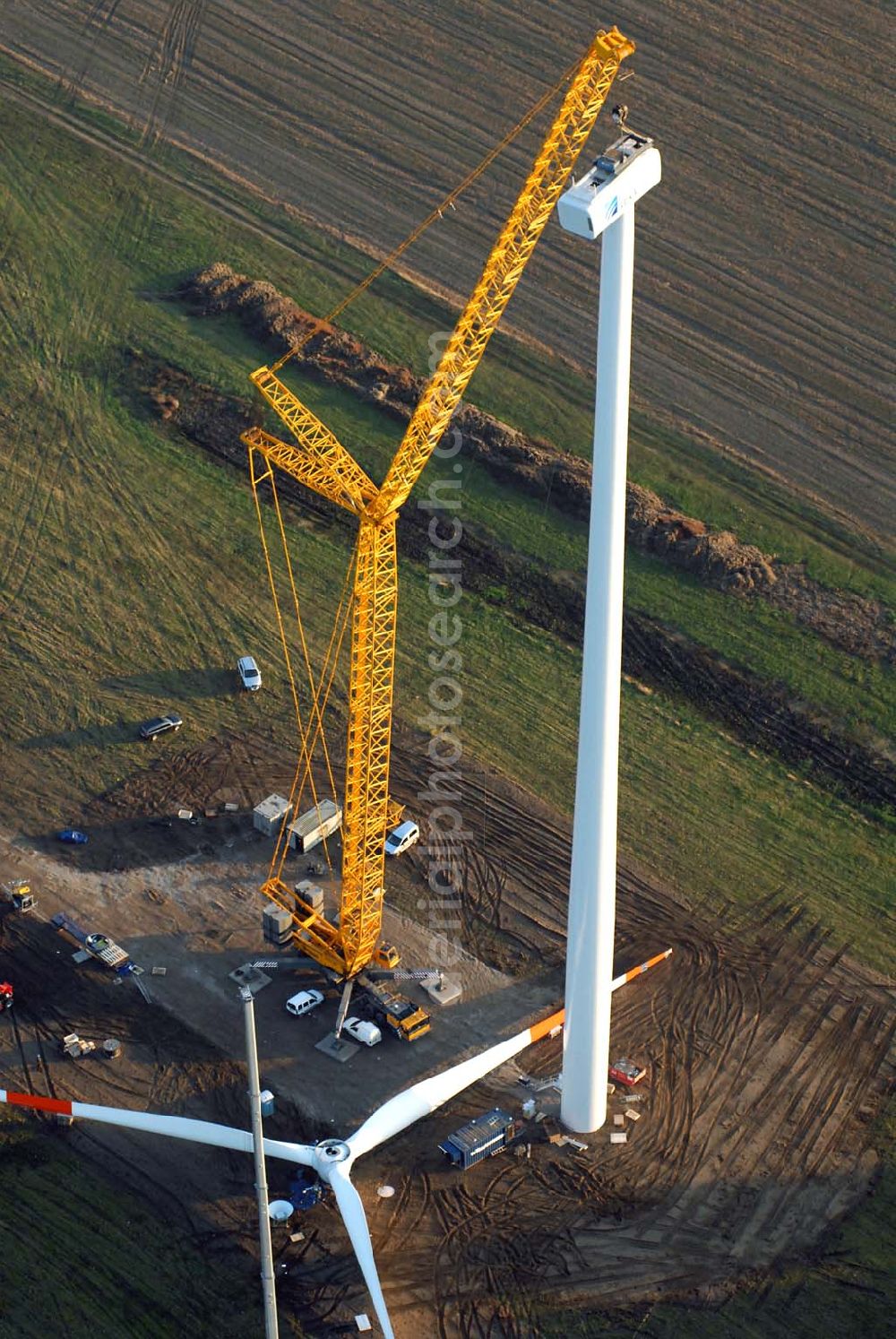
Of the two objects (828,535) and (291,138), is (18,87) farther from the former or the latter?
(828,535)

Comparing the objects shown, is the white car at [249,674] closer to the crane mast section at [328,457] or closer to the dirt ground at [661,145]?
the crane mast section at [328,457]

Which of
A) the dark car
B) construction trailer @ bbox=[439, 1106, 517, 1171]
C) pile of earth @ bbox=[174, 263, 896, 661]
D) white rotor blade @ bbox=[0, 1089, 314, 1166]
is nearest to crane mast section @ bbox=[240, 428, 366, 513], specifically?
the dark car

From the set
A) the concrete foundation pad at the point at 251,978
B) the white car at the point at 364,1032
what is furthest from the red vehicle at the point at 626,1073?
the concrete foundation pad at the point at 251,978

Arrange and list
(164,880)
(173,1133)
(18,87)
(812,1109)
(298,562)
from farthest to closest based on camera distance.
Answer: (18,87) → (298,562) → (164,880) → (812,1109) → (173,1133)

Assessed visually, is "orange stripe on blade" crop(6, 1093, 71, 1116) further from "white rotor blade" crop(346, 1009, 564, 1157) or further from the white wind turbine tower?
the white wind turbine tower

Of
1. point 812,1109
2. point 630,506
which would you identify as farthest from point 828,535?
point 812,1109

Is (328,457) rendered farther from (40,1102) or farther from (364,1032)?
(40,1102)

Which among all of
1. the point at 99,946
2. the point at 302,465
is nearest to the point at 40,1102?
the point at 99,946
